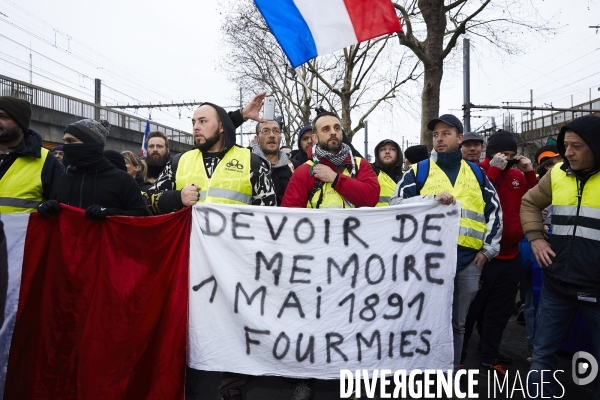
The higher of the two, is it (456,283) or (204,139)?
(204,139)

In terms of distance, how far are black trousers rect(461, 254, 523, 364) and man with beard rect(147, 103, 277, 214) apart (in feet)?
→ 6.97

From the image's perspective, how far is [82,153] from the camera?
3.28 meters

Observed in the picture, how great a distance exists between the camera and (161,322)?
309 cm

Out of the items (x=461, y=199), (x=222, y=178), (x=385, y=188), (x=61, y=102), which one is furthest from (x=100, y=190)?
(x=61, y=102)

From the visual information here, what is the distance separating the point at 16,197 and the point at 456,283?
11.1ft

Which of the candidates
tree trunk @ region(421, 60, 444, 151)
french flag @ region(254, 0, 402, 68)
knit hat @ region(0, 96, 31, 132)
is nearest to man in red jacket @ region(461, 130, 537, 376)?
french flag @ region(254, 0, 402, 68)

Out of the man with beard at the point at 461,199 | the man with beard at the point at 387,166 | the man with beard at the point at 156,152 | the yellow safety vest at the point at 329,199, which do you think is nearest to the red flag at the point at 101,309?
the yellow safety vest at the point at 329,199

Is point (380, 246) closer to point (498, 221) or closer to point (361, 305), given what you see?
point (361, 305)

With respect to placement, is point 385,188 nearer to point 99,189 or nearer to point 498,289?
point 498,289

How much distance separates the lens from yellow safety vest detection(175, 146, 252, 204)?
11.2 ft

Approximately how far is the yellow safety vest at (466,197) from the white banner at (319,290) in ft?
1.32

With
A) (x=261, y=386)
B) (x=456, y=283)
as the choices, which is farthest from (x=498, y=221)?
(x=261, y=386)

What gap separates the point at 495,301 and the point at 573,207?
155cm

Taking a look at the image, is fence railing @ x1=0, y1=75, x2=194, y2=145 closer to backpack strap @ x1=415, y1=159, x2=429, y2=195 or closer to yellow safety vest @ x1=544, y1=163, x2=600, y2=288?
backpack strap @ x1=415, y1=159, x2=429, y2=195
